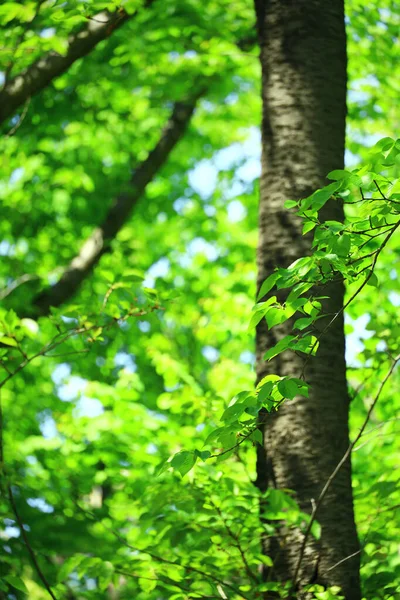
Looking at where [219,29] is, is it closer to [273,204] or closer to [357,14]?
[357,14]

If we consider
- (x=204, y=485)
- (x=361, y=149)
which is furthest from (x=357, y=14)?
(x=204, y=485)

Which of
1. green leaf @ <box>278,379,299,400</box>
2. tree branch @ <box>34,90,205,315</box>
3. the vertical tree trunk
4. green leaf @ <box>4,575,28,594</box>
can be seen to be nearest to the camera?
green leaf @ <box>278,379,299,400</box>

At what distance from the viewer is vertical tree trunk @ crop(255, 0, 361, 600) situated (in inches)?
98.4

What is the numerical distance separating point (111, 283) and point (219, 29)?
4.10 metres

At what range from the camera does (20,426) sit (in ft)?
28.7

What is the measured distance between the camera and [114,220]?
8.02 m

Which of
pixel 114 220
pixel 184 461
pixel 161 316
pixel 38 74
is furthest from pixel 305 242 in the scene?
pixel 161 316

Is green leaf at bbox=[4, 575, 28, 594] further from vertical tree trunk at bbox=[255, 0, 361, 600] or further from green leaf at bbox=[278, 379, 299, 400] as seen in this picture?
green leaf at bbox=[278, 379, 299, 400]

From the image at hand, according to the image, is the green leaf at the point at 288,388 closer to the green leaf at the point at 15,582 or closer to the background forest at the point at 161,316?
the background forest at the point at 161,316

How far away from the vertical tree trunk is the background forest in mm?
26

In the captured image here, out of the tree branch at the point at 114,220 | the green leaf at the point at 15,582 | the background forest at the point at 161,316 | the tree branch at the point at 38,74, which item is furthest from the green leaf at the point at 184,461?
the tree branch at the point at 114,220

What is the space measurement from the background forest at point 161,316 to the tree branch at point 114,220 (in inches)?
0.9

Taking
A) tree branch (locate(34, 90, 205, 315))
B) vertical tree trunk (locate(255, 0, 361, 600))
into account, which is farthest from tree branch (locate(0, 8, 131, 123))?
tree branch (locate(34, 90, 205, 315))

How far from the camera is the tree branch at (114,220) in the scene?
23.8 feet
